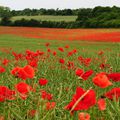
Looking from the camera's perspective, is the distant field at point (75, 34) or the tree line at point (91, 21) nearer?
the distant field at point (75, 34)

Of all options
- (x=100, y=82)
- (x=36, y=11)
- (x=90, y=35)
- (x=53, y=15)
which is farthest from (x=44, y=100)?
(x=36, y=11)

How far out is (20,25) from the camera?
58.1 metres

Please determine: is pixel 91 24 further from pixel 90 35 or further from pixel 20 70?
pixel 20 70

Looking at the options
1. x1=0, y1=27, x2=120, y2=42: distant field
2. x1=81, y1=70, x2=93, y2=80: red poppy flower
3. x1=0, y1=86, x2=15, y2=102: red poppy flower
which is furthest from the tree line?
x1=0, y1=86, x2=15, y2=102: red poppy flower

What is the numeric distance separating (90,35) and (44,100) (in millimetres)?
37091

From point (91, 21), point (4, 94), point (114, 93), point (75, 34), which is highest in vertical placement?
point (114, 93)

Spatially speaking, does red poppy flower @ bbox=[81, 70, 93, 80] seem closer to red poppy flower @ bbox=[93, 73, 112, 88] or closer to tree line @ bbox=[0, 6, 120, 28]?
red poppy flower @ bbox=[93, 73, 112, 88]

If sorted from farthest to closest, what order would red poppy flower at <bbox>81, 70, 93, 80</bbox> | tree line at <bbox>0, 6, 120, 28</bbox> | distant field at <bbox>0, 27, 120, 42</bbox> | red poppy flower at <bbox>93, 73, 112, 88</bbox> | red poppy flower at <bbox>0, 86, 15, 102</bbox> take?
tree line at <bbox>0, 6, 120, 28</bbox>, distant field at <bbox>0, 27, 120, 42</bbox>, red poppy flower at <bbox>81, 70, 93, 80</bbox>, red poppy flower at <bbox>0, 86, 15, 102</bbox>, red poppy flower at <bbox>93, 73, 112, 88</bbox>

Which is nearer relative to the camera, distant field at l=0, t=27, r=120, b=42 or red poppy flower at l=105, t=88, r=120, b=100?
red poppy flower at l=105, t=88, r=120, b=100

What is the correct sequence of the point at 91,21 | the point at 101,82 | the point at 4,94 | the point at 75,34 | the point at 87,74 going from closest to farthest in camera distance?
the point at 101,82 → the point at 4,94 → the point at 87,74 → the point at 75,34 → the point at 91,21

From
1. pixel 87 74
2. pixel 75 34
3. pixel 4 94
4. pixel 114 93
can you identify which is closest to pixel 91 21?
pixel 75 34

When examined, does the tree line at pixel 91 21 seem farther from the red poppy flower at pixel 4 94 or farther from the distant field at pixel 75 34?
the red poppy flower at pixel 4 94

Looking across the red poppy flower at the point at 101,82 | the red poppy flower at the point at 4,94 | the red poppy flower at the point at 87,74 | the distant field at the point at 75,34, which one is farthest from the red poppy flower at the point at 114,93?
the distant field at the point at 75,34

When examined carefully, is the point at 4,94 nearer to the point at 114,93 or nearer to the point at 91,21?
the point at 114,93
